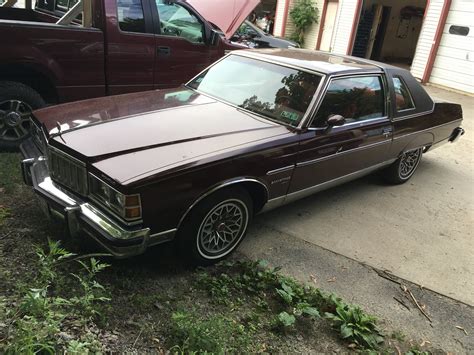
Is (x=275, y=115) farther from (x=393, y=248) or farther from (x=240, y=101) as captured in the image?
(x=393, y=248)

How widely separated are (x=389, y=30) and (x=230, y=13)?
40.2 ft

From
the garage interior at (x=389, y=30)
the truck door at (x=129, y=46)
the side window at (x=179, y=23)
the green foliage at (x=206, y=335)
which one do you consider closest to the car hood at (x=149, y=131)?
the green foliage at (x=206, y=335)

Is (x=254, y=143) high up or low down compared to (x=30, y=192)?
up

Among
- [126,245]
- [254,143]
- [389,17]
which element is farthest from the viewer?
[389,17]

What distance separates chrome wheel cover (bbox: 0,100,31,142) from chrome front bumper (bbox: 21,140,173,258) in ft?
5.70

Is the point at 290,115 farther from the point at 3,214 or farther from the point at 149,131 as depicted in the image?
the point at 3,214

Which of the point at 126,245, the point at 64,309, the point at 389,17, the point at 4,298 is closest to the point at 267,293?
the point at 126,245

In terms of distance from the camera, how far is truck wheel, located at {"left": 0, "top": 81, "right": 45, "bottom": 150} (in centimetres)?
451

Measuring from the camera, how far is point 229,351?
2.53 m

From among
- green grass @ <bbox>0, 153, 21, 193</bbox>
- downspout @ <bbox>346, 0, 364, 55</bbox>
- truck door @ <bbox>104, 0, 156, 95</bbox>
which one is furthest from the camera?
downspout @ <bbox>346, 0, 364, 55</bbox>

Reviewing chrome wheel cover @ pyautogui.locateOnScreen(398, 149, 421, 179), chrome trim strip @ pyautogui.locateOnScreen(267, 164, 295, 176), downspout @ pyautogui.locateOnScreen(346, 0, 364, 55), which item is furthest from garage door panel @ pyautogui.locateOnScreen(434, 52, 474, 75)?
chrome trim strip @ pyautogui.locateOnScreen(267, 164, 295, 176)

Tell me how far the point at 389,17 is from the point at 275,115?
Result: 50.9 feet

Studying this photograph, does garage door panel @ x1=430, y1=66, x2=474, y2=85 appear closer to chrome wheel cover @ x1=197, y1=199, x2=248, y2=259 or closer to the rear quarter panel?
the rear quarter panel

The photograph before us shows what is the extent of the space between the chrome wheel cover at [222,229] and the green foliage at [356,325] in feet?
3.09
